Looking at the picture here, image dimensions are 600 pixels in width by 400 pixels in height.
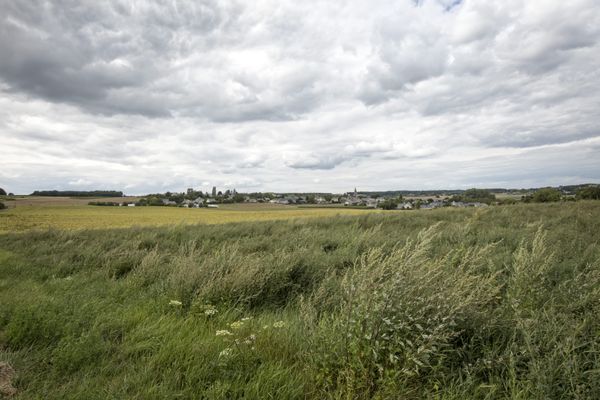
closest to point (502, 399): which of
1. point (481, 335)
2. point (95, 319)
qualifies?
point (481, 335)

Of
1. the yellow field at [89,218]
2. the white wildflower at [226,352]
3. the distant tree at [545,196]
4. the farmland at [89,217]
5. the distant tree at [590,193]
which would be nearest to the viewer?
the white wildflower at [226,352]

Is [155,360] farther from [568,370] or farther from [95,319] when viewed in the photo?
[568,370]

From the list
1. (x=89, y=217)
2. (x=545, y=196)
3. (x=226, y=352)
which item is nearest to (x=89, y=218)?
(x=89, y=217)

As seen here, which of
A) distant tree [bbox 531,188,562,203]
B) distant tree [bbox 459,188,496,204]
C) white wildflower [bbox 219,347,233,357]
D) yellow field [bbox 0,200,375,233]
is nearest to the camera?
white wildflower [bbox 219,347,233,357]

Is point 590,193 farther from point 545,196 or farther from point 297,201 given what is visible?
point 297,201

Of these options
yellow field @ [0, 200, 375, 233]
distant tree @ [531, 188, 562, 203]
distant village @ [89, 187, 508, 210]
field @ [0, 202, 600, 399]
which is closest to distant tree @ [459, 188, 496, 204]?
distant village @ [89, 187, 508, 210]

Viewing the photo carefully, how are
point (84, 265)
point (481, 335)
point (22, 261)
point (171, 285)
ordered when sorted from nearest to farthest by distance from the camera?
point (481, 335) < point (171, 285) < point (84, 265) < point (22, 261)

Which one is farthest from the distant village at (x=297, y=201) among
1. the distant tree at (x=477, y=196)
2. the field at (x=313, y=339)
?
Result: the field at (x=313, y=339)

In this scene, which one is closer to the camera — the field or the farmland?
the field

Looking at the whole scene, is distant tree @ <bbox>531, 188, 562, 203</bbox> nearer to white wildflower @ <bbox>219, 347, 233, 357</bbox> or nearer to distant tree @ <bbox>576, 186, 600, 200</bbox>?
distant tree @ <bbox>576, 186, 600, 200</bbox>

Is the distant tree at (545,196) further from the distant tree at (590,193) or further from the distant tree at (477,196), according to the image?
the distant tree at (477,196)

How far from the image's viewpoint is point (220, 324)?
403 cm

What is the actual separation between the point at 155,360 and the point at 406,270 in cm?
275

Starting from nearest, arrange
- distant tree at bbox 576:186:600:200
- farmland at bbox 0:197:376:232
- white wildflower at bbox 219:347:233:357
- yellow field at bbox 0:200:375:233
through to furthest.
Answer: white wildflower at bbox 219:347:233:357 < yellow field at bbox 0:200:375:233 < farmland at bbox 0:197:376:232 < distant tree at bbox 576:186:600:200
